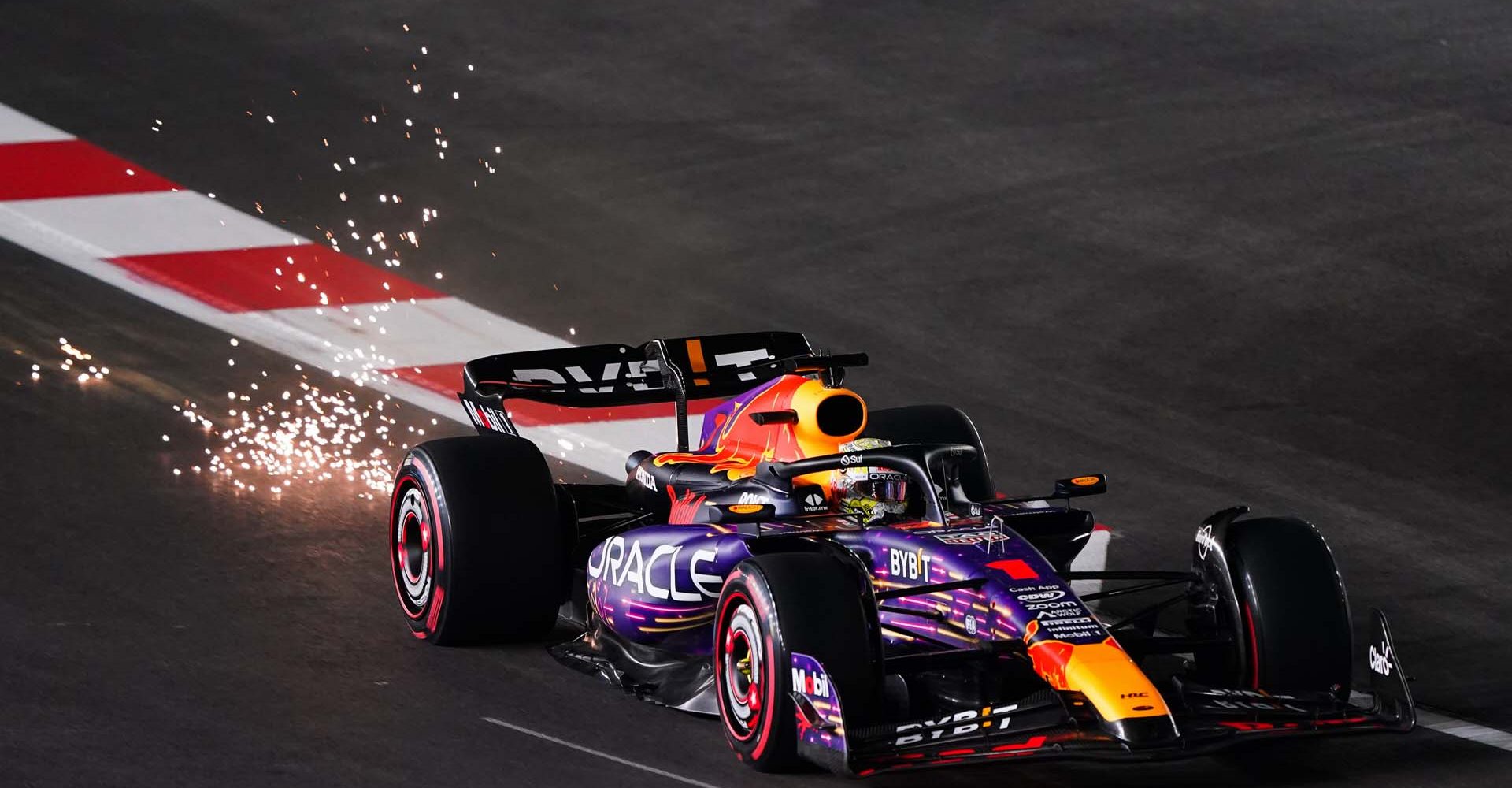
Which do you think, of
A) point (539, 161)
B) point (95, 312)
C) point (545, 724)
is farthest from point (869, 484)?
point (539, 161)

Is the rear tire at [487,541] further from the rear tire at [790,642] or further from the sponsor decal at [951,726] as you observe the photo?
the sponsor decal at [951,726]

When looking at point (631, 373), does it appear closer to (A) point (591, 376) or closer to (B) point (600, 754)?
(A) point (591, 376)

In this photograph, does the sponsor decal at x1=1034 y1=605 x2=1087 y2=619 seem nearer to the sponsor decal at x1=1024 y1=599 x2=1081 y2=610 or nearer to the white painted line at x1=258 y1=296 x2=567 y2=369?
the sponsor decal at x1=1024 y1=599 x2=1081 y2=610

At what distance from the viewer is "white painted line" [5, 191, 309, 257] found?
1195cm

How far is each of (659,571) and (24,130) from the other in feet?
26.2

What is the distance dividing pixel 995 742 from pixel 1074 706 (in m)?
0.27

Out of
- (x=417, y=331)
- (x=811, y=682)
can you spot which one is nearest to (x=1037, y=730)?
(x=811, y=682)

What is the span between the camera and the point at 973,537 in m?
6.54

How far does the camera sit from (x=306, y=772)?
6297mm

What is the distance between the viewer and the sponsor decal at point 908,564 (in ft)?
21.4

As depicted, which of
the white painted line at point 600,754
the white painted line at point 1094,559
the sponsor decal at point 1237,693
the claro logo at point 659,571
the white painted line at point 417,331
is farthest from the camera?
the white painted line at point 417,331

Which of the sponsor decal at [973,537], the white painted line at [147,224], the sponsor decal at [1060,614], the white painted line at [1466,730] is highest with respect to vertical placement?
the white painted line at [147,224]

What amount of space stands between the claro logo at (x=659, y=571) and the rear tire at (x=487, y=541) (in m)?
0.27

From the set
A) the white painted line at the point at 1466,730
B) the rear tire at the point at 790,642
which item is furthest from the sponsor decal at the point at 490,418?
the white painted line at the point at 1466,730
